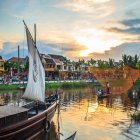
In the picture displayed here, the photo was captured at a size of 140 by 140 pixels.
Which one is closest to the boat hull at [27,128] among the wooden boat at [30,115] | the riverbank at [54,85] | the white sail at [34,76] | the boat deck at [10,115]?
the wooden boat at [30,115]

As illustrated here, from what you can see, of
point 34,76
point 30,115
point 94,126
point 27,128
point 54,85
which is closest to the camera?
point 27,128

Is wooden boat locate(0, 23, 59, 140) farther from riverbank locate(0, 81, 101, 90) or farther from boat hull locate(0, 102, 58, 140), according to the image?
riverbank locate(0, 81, 101, 90)

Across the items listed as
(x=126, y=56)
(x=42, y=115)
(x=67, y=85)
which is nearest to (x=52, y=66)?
(x=126, y=56)

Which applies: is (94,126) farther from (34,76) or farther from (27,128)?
(27,128)

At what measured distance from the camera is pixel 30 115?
30359mm

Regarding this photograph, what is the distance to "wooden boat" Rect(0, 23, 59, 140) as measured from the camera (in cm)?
2162

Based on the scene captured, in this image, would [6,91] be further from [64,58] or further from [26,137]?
[64,58]

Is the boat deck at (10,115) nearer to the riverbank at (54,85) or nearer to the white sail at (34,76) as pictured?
the white sail at (34,76)

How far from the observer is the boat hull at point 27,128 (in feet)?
70.2

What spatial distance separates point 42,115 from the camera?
28875 mm

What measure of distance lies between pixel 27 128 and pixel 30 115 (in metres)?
5.57

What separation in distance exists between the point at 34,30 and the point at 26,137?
18.1 metres

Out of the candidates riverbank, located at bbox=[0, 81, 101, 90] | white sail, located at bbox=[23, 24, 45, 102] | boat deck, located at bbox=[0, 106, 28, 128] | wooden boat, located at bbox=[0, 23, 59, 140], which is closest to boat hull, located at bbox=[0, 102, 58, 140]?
wooden boat, located at bbox=[0, 23, 59, 140]

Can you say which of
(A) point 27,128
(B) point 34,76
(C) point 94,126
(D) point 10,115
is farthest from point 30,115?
(D) point 10,115
